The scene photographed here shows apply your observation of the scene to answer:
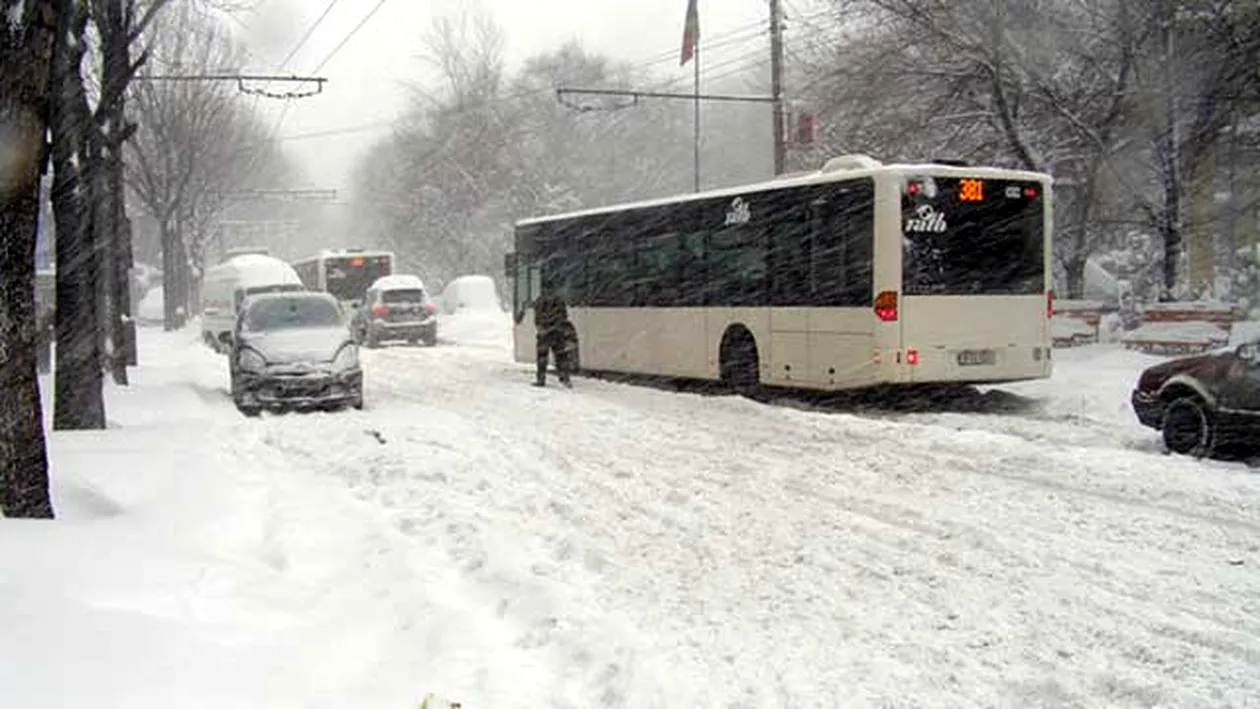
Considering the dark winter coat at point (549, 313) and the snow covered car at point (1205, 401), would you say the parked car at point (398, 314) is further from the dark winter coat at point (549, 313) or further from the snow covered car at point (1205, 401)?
the snow covered car at point (1205, 401)

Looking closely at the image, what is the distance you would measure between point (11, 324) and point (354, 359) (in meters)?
9.30

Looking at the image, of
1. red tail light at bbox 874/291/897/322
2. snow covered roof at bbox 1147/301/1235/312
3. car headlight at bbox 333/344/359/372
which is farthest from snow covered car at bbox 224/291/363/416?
snow covered roof at bbox 1147/301/1235/312

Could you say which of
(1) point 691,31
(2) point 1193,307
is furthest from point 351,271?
(2) point 1193,307

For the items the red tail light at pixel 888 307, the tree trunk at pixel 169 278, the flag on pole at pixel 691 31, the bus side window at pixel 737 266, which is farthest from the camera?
the tree trunk at pixel 169 278

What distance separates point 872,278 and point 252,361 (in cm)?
824

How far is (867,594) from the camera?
21.5 feet

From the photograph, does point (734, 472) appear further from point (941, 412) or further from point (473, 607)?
point (941, 412)

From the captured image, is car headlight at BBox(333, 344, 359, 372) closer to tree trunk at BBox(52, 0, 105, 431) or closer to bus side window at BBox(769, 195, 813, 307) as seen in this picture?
tree trunk at BBox(52, 0, 105, 431)

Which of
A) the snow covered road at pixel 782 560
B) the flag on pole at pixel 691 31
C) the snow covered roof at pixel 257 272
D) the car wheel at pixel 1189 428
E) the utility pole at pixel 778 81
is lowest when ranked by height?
the snow covered road at pixel 782 560

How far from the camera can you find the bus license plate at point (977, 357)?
14758mm

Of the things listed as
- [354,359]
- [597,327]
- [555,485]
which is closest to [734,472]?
[555,485]

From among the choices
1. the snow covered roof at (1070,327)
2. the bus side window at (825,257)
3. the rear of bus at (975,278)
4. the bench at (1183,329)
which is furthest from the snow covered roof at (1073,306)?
the bus side window at (825,257)

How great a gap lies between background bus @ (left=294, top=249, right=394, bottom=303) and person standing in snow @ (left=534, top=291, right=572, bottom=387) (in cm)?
2427

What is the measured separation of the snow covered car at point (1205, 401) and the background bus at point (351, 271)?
34.3 metres
